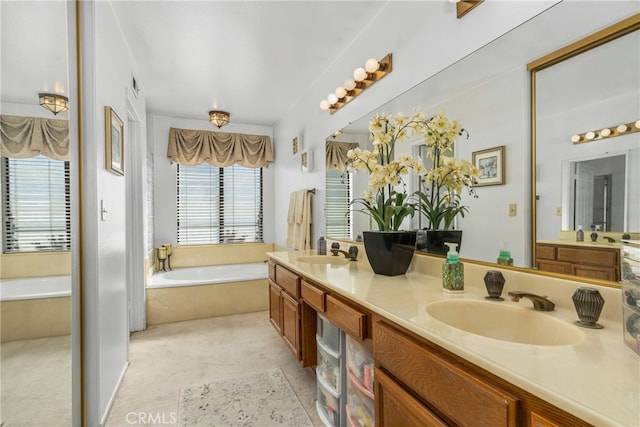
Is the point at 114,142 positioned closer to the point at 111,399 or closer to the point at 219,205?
the point at 111,399

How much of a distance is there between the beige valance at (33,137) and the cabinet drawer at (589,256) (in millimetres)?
1779

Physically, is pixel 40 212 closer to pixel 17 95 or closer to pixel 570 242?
pixel 17 95

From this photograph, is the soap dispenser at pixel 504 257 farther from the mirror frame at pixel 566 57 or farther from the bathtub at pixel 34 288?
the bathtub at pixel 34 288

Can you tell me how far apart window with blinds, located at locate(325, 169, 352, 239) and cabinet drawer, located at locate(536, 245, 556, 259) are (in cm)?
148

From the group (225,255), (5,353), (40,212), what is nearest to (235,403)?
(5,353)

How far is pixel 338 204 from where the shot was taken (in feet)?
8.80

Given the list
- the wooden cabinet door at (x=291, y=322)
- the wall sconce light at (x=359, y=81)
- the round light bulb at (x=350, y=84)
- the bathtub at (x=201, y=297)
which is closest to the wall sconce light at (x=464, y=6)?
the wall sconce light at (x=359, y=81)

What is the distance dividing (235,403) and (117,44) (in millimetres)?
2485

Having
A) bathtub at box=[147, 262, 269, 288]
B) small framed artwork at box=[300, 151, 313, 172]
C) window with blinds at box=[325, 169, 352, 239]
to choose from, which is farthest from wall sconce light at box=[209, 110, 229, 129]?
bathtub at box=[147, 262, 269, 288]

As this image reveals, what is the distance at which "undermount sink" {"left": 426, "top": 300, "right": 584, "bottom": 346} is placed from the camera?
3.04 feet

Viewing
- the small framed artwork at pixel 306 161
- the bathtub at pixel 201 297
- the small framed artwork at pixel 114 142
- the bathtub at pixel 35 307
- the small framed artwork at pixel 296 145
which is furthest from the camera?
the small framed artwork at pixel 296 145

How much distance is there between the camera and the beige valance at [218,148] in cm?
421

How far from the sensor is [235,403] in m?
1.90

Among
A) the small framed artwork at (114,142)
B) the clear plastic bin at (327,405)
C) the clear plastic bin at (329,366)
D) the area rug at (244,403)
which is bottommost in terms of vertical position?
the area rug at (244,403)
